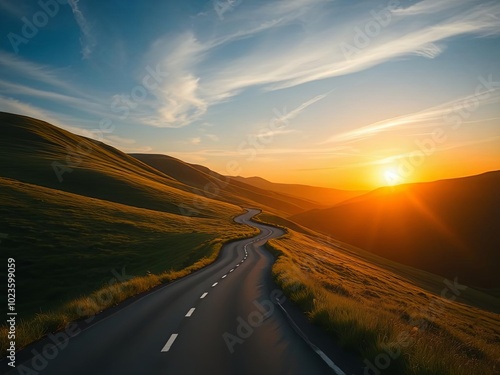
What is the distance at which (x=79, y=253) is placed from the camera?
34.8 m

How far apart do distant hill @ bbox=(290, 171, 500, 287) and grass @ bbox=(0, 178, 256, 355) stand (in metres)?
76.2

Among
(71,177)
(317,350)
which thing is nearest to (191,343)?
(317,350)

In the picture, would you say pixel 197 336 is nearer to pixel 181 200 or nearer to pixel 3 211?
pixel 3 211

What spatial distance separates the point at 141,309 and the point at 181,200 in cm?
8067

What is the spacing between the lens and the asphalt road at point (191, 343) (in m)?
7.19

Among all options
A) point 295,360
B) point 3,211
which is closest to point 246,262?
point 295,360

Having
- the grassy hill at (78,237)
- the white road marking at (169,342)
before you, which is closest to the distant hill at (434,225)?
the grassy hill at (78,237)

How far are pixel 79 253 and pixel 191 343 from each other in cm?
3103

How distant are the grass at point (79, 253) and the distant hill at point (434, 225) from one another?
250ft

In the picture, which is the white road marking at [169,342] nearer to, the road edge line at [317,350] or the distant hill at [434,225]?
the road edge line at [317,350]

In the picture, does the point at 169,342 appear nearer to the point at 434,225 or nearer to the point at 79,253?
the point at 79,253

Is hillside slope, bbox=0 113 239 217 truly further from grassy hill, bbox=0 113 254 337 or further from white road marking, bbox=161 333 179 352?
white road marking, bbox=161 333 179 352

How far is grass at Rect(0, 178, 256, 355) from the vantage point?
1593 centimetres

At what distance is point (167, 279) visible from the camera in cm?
2069
